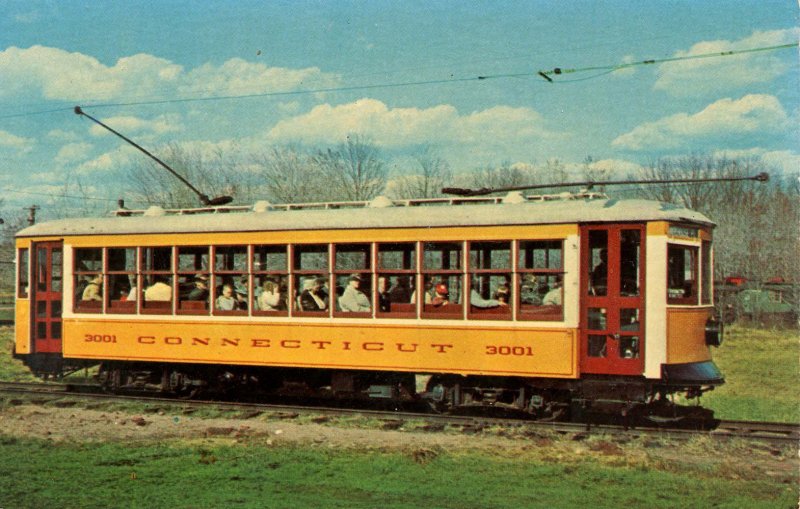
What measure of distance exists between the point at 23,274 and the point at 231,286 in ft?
14.3

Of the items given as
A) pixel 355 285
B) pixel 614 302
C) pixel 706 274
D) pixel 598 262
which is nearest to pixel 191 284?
pixel 355 285

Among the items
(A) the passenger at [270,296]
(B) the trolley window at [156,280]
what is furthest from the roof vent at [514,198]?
(B) the trolley window at [156,280]

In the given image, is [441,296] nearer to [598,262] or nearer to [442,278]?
[442,278]

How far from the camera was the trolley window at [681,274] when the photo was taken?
10.9m

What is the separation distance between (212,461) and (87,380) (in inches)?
316

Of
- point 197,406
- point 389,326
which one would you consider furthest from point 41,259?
point 389,326

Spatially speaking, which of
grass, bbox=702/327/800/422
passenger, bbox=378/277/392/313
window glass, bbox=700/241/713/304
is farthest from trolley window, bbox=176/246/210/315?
grass, bbox=702/327/800/422

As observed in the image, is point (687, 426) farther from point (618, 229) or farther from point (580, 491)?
point (580, 491)

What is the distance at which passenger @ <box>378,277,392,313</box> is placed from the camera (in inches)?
475

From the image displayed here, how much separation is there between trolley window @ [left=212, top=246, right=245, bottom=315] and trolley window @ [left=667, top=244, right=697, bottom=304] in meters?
6.13

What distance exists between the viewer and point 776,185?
30734 millimetres

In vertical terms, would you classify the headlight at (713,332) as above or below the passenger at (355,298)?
below

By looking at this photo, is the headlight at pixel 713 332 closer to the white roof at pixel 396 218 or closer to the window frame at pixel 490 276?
the white roof at pixel 396 218

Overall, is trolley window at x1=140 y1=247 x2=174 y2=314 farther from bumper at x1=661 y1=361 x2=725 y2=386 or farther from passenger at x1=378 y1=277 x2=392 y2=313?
bumper at x1=661 y1=361 x2=725 y2=386
